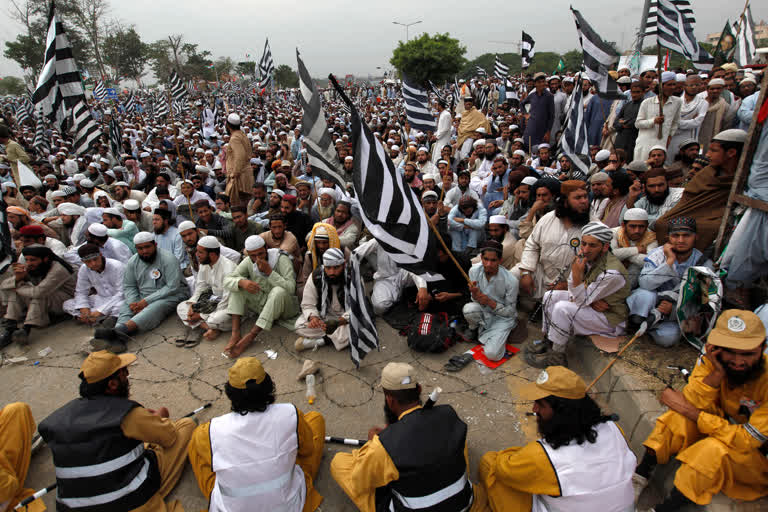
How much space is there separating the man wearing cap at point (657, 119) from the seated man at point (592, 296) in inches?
147

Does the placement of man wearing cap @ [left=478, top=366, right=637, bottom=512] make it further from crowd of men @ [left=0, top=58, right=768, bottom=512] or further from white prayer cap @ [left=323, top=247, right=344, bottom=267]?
white prayer cap @ [left=323, top=247, right=344, bottom=267]

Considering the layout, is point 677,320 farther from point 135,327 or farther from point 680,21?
point 680,21

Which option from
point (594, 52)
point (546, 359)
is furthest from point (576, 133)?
point (546, 359)

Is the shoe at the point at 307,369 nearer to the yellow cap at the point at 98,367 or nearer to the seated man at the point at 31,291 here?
the yellow cap at the point at 98,367

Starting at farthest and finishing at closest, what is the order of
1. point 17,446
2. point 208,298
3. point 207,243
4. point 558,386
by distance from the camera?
point 208,298, point 207,243, point 17,446, point 558,386

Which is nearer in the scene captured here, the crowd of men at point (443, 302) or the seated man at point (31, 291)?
the crowd of men at point (443, 302)

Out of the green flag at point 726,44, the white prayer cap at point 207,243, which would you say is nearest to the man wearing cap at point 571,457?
the white prayer cap at point 207,243

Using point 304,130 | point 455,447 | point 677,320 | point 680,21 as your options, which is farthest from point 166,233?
point 680,21

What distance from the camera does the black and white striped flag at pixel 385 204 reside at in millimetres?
2965

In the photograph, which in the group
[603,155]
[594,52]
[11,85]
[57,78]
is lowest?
[603,155]

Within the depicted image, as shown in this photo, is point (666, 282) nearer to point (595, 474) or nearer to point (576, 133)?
point (595, 474)

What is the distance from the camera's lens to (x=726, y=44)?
10.9m

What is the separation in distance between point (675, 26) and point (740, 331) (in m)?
7.58

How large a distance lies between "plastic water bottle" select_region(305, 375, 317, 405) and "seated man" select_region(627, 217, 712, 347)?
3038 millimetres
